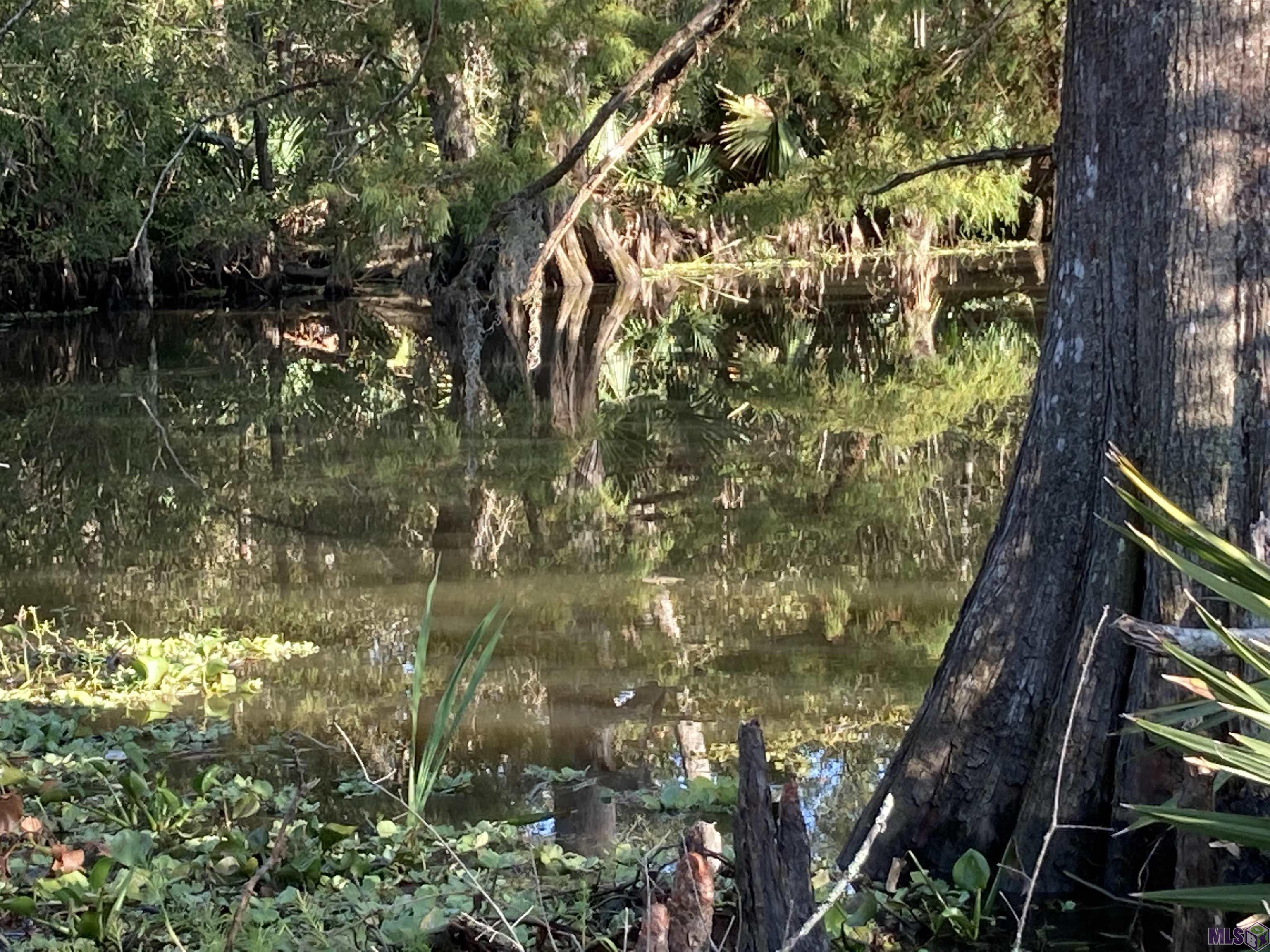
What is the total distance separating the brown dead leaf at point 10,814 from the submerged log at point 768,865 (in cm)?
203

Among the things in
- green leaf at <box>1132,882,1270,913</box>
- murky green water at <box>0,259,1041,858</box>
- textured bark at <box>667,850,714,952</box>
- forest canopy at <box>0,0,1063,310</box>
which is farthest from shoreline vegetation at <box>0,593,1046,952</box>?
forest canopy at <box>0,0,1063,310</box>

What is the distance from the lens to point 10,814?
3.70m

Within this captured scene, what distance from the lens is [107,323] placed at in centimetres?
2402

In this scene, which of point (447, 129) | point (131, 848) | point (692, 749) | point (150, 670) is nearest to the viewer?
point (131, 848)

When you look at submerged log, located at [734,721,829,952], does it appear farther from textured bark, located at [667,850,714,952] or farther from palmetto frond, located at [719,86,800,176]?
palmetto frond, located at [719,86,800,176]

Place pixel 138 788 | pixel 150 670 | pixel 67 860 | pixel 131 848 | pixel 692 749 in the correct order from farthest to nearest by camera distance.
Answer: pixel 150 670
pixel 692 749
pixel 138 788
pixel 131 848
pixel 67 860

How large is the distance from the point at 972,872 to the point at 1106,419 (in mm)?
1073

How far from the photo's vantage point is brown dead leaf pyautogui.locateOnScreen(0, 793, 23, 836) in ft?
12.1

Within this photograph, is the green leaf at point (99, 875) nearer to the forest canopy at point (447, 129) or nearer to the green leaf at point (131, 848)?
the green leaf at point (131, 848)

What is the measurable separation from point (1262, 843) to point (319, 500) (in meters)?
7.63

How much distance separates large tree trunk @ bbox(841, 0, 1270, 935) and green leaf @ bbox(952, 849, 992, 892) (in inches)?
5.3

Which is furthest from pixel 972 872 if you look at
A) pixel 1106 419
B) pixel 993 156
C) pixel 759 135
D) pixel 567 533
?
pixel 759 135

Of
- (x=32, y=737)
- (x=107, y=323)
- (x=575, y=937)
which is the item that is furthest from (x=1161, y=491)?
(x=107, y=323)

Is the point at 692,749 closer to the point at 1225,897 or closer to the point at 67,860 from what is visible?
the point at 67,860
